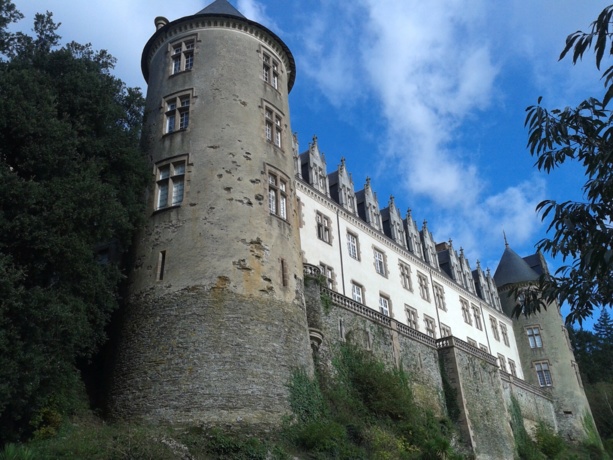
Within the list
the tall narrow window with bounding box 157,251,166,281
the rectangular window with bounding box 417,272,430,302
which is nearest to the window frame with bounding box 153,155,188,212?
the tall narrow window with bounding box 157,251,166,281

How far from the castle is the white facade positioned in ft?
0.48

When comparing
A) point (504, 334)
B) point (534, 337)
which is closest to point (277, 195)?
point (504, 334)

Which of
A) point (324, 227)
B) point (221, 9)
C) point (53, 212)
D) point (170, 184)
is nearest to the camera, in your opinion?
point (53, 212)

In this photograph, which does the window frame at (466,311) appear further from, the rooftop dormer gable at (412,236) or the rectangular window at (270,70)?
the rectangular window at (270,70)

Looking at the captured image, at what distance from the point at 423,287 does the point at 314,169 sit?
472 inches

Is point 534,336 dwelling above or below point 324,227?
below

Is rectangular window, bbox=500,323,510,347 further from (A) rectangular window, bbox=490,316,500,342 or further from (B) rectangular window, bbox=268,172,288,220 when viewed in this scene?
(B) rectangular window, bbox=268,172,288,220

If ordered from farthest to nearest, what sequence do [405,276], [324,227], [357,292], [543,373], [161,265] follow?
[543,373], [405,276], [357,292], [324,227], [161,265]

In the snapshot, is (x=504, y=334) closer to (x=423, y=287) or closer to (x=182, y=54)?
(x=423, y=287)

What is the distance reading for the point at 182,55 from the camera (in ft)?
81.3

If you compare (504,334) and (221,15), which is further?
(504,334)

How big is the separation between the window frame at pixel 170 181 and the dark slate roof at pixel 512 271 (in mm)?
37520

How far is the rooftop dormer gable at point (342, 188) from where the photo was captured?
115ft

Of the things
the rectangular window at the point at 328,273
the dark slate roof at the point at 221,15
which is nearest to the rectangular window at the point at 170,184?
the dark slate roof at the point at 221,15
